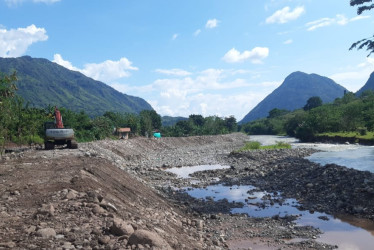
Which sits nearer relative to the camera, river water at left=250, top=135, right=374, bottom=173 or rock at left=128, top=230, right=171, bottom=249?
rock at left=128, top=230, right=171, bottom=249

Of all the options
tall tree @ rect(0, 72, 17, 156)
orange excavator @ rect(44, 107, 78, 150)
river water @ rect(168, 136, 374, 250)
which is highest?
tall tree @ rect(0, 72, 17, 156)

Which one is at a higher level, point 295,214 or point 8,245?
point 8,245

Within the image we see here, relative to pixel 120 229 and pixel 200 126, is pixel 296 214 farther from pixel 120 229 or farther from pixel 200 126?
pixel 200 126

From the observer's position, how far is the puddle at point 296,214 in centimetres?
1038

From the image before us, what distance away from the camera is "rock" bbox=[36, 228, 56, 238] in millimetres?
5938

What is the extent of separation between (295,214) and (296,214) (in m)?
0.04

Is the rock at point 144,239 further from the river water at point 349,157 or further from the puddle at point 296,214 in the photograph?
the river water at point 349,157

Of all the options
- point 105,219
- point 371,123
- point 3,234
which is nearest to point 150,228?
point 105,219

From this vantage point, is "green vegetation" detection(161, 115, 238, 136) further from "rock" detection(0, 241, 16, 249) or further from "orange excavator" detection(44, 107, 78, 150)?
"rock" detection(0, 241, 16, 249)

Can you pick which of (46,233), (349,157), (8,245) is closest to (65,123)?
(349,157)

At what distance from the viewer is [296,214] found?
13125 mm

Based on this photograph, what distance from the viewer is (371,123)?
43469mm

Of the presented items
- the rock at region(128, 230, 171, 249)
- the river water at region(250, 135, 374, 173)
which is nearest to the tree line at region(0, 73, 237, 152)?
the rock at region(128, 230, 171, 249)

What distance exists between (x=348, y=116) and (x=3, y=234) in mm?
67844
